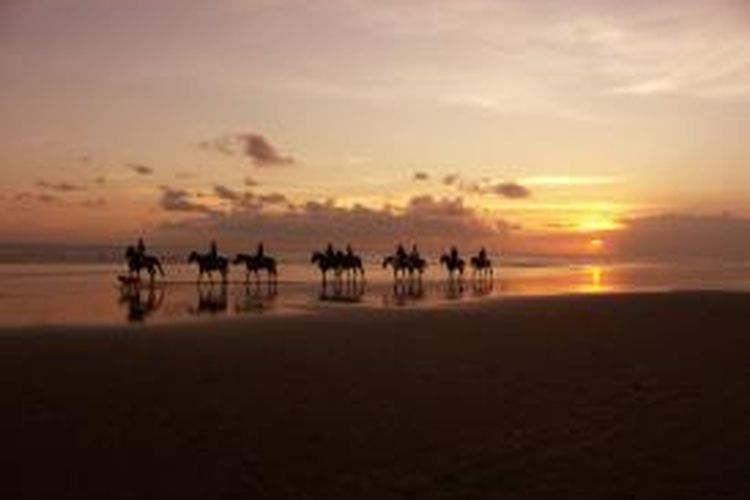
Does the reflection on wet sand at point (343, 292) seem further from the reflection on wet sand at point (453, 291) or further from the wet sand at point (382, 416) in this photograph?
the wet sand at point (382, 416)

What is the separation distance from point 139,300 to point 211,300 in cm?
225

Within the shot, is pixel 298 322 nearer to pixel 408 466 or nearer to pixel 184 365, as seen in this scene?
pixel 184 365

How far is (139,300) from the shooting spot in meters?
29.0

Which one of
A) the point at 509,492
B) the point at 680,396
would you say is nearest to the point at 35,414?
the point at 509,492

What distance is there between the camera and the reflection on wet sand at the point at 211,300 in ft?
82.9

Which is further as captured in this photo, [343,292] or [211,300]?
[343,292]

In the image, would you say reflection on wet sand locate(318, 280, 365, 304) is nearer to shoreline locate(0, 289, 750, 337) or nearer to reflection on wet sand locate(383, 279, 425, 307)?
reflection on wet sand locate(383, 279, 425, 307)

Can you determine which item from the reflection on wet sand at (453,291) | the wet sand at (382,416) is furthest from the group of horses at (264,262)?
the wet sand at (382,416)

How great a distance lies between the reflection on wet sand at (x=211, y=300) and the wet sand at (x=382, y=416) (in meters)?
8.32

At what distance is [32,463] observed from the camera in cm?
822

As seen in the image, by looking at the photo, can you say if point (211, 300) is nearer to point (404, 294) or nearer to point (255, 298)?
point (255, 298)

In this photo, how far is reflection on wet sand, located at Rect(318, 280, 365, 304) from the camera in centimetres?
3127

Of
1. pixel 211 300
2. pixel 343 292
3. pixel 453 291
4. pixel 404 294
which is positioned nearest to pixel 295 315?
pixel 211 300

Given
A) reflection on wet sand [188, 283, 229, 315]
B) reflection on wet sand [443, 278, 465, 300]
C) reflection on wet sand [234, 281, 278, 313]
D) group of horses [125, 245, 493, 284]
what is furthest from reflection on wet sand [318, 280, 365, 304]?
reflection on wet sand [188, 283, 229, 315]
